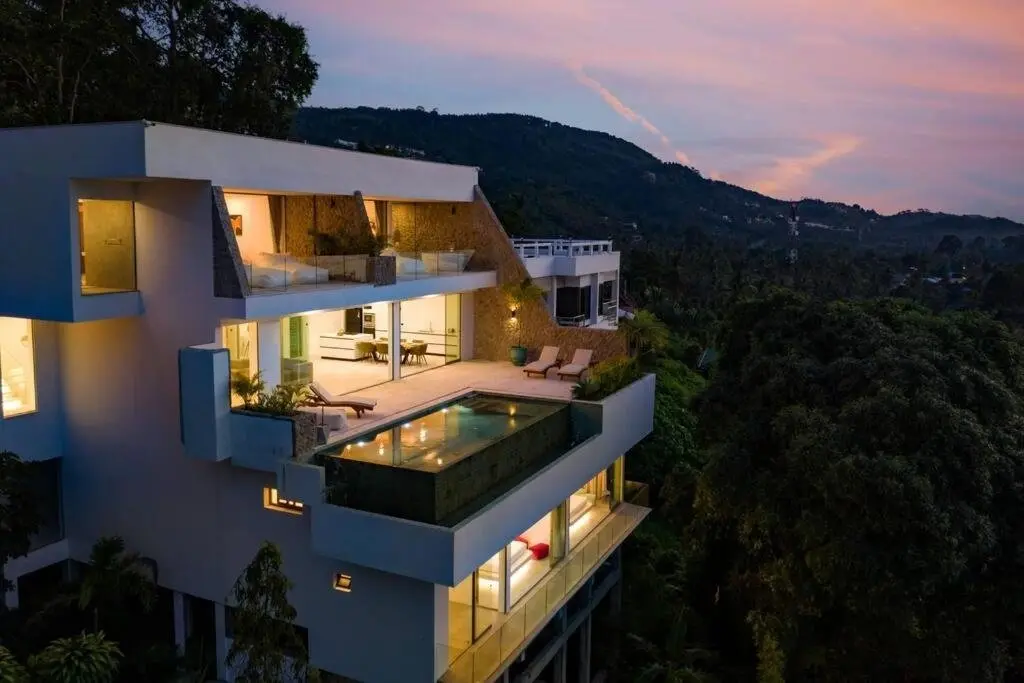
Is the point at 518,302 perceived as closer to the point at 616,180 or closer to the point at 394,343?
the point at 394,343

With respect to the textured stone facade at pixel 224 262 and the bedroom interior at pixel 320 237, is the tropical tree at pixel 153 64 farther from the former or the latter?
the textured stone facade at pixel 224 262

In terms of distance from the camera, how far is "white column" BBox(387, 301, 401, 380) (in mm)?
19281

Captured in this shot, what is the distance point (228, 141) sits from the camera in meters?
14.4

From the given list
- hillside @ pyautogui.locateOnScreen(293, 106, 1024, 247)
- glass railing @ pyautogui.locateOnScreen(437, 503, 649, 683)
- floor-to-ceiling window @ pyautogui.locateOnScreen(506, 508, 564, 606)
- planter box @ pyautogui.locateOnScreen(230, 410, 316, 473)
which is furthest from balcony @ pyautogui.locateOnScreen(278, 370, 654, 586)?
hillside @ pyautogui.locateOnScreen(293, 106, 1024, 247)

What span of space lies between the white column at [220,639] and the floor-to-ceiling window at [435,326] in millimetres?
8784

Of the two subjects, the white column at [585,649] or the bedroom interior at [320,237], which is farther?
the white column at [585,649]

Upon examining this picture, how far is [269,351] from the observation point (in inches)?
626

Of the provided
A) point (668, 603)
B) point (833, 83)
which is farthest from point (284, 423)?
point (833, 83)

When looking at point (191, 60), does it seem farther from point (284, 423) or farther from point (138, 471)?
point (284, 423)

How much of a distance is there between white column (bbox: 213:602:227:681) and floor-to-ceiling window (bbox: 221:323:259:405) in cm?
459

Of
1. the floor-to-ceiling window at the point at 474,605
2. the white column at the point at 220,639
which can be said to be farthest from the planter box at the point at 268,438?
the white column at the point at 220,639

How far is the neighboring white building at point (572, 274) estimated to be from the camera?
29.4m

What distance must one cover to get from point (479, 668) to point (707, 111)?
55.6 m

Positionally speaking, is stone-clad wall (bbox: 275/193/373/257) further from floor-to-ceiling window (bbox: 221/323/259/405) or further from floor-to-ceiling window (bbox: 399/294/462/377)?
floor-to-ceiling window (bbox: 399/294/462/377)
